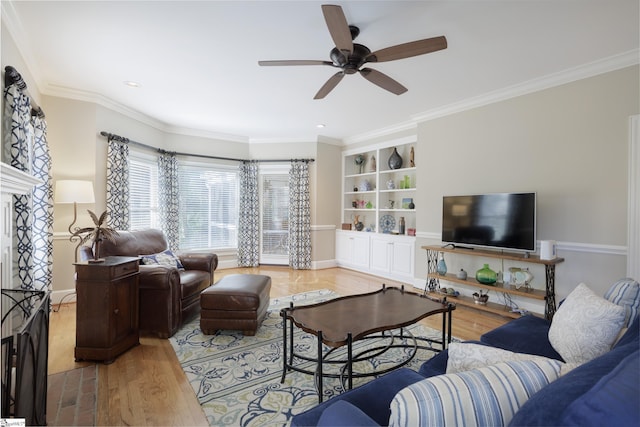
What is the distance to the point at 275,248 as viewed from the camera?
6.43m

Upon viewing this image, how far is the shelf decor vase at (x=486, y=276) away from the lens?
12.0 ft

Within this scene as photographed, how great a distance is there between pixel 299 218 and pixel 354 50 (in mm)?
4052

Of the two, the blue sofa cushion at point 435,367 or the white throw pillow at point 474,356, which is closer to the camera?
the white throw pillow at point 474,356

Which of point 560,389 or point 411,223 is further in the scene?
point 411,223

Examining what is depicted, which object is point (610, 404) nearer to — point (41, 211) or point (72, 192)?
point (72, 192)

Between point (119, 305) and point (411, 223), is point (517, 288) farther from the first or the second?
point (119, 305)

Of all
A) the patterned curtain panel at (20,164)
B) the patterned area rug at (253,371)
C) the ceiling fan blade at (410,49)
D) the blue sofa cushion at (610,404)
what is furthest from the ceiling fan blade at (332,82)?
the patterned curtain panel at (20,164)

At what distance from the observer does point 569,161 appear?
3293 mm

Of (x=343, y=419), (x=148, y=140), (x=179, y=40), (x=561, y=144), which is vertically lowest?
(x=343, y=419)

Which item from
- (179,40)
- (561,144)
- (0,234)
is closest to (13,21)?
(179,40)

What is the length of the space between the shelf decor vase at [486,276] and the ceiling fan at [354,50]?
248cm

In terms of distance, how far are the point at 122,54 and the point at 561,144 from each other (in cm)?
479

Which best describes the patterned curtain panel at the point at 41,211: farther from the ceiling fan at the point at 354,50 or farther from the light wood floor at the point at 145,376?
the ceiling fan at the point at 354,50

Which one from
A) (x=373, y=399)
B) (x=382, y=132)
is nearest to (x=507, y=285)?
(x=373, y=399)
